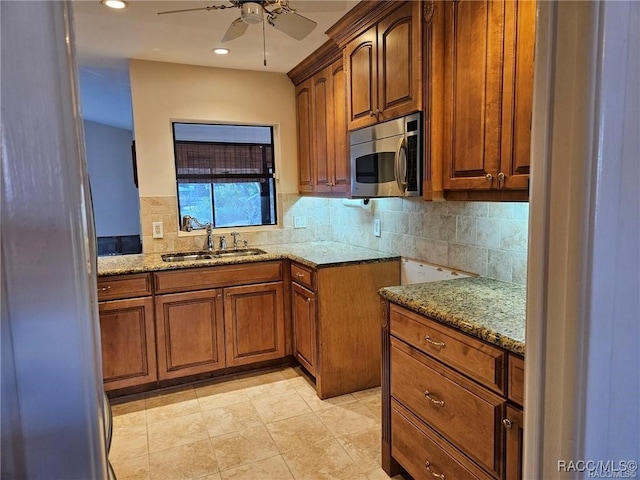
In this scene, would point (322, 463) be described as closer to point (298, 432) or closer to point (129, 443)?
point (298, 432)

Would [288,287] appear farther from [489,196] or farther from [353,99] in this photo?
[489,196]

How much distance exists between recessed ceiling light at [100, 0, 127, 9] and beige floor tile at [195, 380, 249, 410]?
7.97ft

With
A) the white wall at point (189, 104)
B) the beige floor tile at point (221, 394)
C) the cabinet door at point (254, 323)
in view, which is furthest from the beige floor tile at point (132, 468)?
the white wall at point (189, 104)

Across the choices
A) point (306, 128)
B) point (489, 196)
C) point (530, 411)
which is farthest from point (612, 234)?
point (306, 128)

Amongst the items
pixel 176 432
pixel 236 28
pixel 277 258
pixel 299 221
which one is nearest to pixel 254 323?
pixel 277 258

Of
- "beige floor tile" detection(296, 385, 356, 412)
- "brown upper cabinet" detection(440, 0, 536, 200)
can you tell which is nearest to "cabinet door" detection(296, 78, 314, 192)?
"beige floor tile" detection(296, 385, 356, 412)

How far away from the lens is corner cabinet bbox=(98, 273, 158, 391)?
276 cm

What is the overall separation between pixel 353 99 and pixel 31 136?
2.47m

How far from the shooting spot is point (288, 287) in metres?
3.22

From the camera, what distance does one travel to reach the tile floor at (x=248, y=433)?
7.02ft

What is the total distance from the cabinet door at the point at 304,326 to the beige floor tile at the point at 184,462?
89 cm

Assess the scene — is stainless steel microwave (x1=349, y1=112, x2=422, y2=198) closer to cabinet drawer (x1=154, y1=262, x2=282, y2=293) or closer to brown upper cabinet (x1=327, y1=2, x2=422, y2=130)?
brown upper cabinet (x1=327, y1=2, x2=422, y2=130)

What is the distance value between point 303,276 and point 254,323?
570 millimetres

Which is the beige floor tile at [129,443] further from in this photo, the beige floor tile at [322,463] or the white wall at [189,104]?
the white wall at [189,104]
